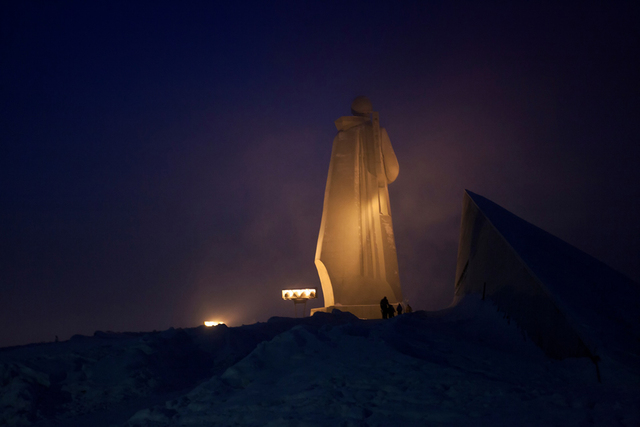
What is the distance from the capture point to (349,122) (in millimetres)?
17016

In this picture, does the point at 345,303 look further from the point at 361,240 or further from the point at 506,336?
the point at 506,336

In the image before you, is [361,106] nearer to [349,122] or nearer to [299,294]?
[349,122]

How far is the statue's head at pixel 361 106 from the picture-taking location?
1725 centimetres

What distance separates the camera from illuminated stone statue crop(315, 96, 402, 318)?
49.6 ft

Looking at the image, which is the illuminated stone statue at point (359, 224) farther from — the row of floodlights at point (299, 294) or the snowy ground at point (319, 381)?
the snowy ground at point (319, 381)

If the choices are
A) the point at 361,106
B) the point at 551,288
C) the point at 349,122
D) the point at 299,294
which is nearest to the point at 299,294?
the point at 299,294

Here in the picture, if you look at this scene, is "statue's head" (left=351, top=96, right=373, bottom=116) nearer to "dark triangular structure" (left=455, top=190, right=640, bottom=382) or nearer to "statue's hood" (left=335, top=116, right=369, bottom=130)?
"statue's hood" (left=335, top=116, right=369, bottom=130)

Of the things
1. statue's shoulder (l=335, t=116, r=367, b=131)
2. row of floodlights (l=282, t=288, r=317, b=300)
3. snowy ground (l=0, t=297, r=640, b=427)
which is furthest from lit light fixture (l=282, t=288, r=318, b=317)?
snowy ground (l=0, t=297, r=640, b=427)

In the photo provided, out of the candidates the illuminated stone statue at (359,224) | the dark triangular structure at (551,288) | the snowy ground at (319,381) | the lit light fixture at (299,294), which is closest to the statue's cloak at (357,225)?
the illuminated stone statue at (359,224)

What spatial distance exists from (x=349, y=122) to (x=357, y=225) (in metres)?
4.15

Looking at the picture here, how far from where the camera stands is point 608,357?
4.89 metres

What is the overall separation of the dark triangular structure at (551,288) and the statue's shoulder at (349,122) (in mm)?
8240

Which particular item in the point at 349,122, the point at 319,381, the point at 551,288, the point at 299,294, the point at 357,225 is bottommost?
the point at 319,381

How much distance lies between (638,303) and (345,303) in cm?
922
